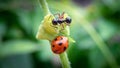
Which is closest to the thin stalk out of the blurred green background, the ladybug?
the blurred green background

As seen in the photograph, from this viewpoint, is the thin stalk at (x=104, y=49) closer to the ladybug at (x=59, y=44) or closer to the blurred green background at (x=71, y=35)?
the blurred green background at (x=71, y=35)

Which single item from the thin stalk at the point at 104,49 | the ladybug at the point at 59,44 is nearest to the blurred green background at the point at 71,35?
the thin stalk at the point at 104,49

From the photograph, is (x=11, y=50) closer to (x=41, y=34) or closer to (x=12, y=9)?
(x=12, y=9)

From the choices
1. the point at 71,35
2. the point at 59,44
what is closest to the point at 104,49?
the point at 71,35

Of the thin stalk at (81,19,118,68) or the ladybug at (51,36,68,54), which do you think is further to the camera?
the thin stalk at (81,19,118,68)

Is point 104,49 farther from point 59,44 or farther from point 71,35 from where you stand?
point 59,44

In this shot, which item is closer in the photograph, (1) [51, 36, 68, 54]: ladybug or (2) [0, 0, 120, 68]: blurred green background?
(1) [51, 36, 68, 54]: ladybug

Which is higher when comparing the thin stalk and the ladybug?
the ladybug

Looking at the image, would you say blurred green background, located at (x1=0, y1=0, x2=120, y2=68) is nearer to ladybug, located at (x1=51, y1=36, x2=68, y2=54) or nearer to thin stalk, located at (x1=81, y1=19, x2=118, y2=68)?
thin stalk, located at (x1=81, y1=19, x2=118, y2=68)

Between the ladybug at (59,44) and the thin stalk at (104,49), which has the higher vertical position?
the ladybug at (59,44)
